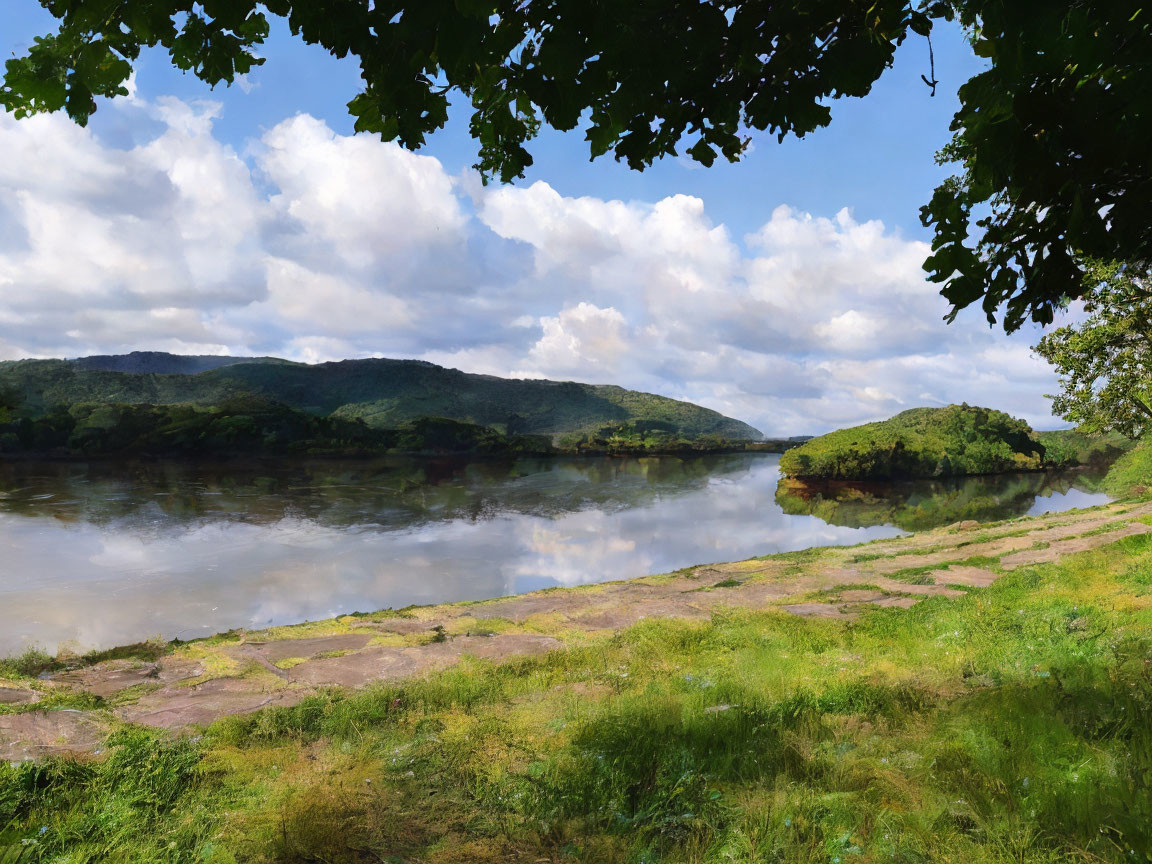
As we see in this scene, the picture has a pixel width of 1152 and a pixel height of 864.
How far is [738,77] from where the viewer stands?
13.7 ft

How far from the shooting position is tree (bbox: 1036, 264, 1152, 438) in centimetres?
1895

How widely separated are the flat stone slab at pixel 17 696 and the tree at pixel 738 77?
19.4ft

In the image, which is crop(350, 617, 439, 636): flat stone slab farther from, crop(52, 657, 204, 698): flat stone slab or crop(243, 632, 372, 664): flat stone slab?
crop(52, 657, 204, 698): flat stone slab

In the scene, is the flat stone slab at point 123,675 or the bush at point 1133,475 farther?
the bush at point 1133,475

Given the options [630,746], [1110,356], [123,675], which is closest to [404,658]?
[123,675]

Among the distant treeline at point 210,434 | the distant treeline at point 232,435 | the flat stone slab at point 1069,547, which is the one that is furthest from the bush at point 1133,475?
the distant treeline at point 210,434

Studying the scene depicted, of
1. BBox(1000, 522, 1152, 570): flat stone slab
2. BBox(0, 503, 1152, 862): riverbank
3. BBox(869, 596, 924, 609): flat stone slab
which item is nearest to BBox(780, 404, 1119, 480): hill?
BBox(1000, 522, 1152, 570): flat stone slab

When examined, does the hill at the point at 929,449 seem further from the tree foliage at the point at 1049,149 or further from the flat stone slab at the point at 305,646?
the tree foliage at the point at 1049,149

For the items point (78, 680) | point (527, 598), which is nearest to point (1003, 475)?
point (527, 598)

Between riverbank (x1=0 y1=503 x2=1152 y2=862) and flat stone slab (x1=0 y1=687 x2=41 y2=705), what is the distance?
0.17 ft

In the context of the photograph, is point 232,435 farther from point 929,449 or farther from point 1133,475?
point 1133,475

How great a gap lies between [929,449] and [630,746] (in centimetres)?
5596

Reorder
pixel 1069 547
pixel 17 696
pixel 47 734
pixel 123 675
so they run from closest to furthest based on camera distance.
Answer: pixel 47 734 → pixel 17 696 → pixel 123 675 → pixel 1069 547

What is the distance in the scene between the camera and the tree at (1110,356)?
18953 mm
